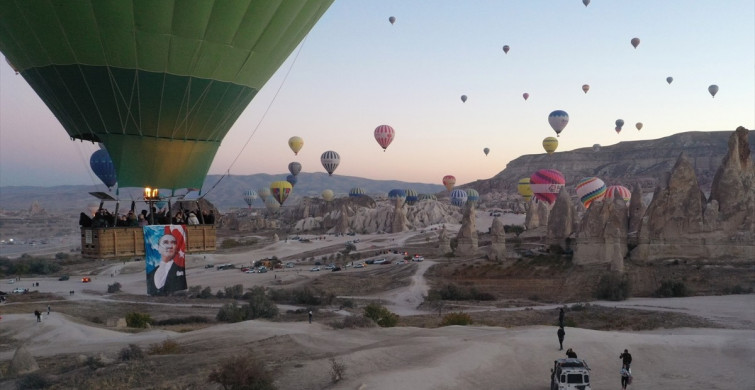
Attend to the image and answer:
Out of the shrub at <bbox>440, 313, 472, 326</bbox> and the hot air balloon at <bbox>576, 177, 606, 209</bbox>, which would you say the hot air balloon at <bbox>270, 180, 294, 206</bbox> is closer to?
the hot air balloon at <bbox>576, 177, 606, 209</bbox>

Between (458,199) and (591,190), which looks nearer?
(591,190)

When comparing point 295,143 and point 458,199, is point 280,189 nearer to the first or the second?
point 295,143

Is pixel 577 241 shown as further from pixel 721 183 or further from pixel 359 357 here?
pixel 359 357

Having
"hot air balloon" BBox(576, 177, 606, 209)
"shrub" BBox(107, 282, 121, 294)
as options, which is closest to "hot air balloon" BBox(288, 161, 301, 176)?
"hot air balloon" BBox(576, 177, 606, 209)

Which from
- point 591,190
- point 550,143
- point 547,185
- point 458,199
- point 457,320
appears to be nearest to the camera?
point 457,320

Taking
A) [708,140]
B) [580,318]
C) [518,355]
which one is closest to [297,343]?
[518,355]

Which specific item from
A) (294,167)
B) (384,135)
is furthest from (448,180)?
(384,135)

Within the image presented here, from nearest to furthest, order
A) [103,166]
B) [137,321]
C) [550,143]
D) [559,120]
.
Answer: [103,166]
[137,321]
[559,120]
[550,143]

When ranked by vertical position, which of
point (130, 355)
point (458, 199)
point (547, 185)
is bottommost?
point (130, 355)
